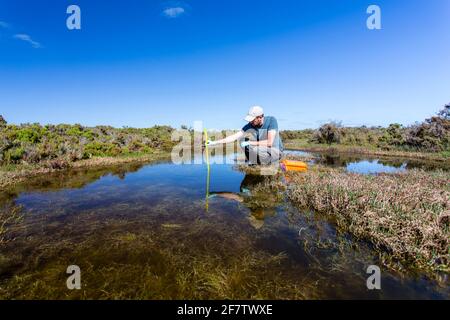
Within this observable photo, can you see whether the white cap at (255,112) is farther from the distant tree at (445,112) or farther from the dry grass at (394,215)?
the distant tree at (445,112)

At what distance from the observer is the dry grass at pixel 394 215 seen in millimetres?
3309

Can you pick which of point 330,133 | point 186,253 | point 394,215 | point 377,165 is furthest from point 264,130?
point 330,133

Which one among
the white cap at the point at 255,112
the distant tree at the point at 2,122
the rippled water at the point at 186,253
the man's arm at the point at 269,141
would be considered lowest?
the rippled water at the point at 186,253

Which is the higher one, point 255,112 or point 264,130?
point 255,112

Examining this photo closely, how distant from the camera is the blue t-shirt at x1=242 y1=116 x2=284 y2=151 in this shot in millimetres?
8766

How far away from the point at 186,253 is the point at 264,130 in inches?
249

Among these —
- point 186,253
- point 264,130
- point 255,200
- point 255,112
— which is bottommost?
point 186,253

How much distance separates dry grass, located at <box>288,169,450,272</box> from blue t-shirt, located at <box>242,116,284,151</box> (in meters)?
3.32

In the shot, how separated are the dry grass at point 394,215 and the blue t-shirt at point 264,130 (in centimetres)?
332

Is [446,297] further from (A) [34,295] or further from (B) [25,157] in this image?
(B) [25,157]

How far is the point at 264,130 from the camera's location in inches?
352

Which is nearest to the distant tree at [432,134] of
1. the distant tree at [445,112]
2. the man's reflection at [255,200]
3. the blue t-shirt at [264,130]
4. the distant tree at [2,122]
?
the distant tree at [445,112]

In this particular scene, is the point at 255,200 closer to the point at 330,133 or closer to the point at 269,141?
the point at 269,141

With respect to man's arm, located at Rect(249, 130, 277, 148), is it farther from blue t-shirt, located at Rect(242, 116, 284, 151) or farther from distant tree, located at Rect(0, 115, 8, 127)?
distant tree, located at Rect(0, 115, 8, 127)
